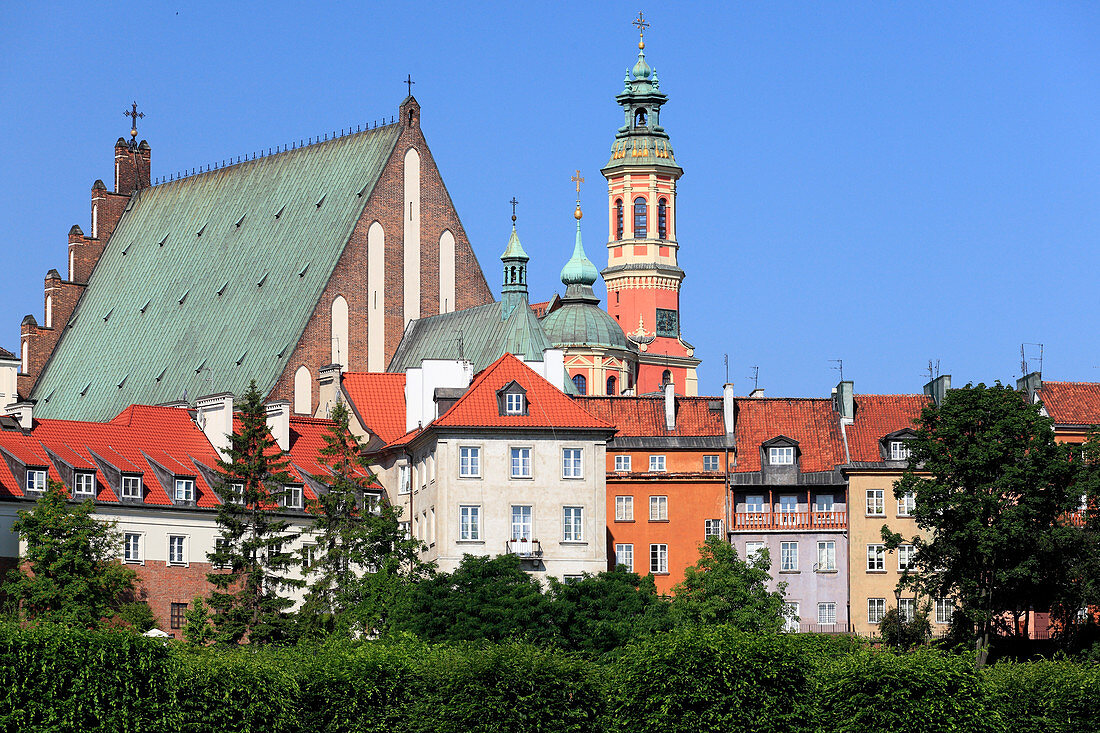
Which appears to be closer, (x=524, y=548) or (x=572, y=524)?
(x=524, y=548)

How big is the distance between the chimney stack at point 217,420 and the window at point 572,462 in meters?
16.2

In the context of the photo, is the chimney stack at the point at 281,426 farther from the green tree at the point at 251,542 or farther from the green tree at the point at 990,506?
the green tree at the point at 990,506

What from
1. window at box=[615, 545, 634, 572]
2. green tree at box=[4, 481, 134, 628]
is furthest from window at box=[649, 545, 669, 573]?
green tree at box=[4, 481, 134, 628]

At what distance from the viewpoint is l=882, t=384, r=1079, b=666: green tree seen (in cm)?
9119

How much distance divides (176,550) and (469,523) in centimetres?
1237

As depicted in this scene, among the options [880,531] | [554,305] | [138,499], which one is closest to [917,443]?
[880,531]

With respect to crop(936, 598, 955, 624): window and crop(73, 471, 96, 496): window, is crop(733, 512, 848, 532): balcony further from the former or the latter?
crop(73, 471, 96, 496): window

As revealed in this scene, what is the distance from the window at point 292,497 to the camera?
341 ft

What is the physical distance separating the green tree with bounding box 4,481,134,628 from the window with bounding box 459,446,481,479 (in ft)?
48.3

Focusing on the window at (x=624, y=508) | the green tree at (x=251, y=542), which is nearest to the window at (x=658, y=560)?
the window at (x=624, y=508)

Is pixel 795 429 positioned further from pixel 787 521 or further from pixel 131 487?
pixel 131 487

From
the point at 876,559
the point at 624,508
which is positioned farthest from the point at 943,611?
the point at 624,508

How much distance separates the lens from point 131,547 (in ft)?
320

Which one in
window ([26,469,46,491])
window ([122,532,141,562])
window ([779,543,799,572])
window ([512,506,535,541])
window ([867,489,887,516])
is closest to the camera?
window ([26,469,46,491])
